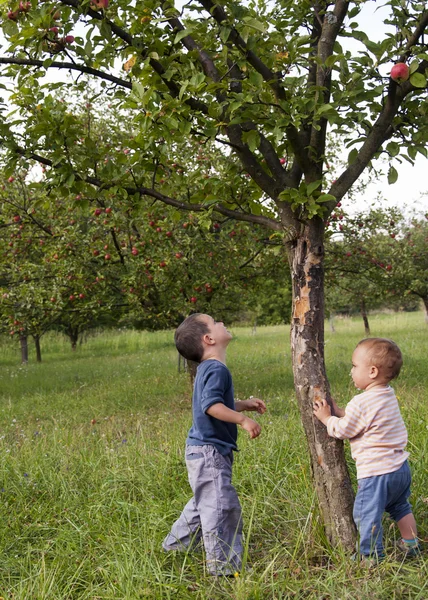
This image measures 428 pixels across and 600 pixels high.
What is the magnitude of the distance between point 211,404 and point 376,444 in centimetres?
87

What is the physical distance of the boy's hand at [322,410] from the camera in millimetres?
3055

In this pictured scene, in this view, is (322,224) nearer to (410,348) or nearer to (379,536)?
(379,536)

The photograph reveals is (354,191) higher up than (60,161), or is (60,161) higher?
(354,191)

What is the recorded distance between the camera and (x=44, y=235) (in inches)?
395

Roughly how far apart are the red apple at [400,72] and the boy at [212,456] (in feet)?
5.41

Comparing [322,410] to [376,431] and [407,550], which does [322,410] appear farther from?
[407,550]

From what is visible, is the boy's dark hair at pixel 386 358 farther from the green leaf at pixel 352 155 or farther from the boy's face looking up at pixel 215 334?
the green leaf at pixel 352 155

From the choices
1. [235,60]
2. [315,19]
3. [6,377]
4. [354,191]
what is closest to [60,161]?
[235,60]

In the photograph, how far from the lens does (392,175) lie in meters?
3.47

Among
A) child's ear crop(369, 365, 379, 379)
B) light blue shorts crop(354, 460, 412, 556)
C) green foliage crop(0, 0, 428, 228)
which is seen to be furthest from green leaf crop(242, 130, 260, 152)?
light blue shorts crop(354, 460, 412, 556)

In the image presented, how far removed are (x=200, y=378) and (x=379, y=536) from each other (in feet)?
3.98

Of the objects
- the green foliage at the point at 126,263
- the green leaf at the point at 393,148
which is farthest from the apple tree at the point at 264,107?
the green foliage at the point at 126,263

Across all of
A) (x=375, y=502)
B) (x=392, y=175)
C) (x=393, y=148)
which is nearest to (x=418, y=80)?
(x=393, y=148)

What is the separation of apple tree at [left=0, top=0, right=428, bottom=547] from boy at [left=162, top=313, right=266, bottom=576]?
0.45 metres
